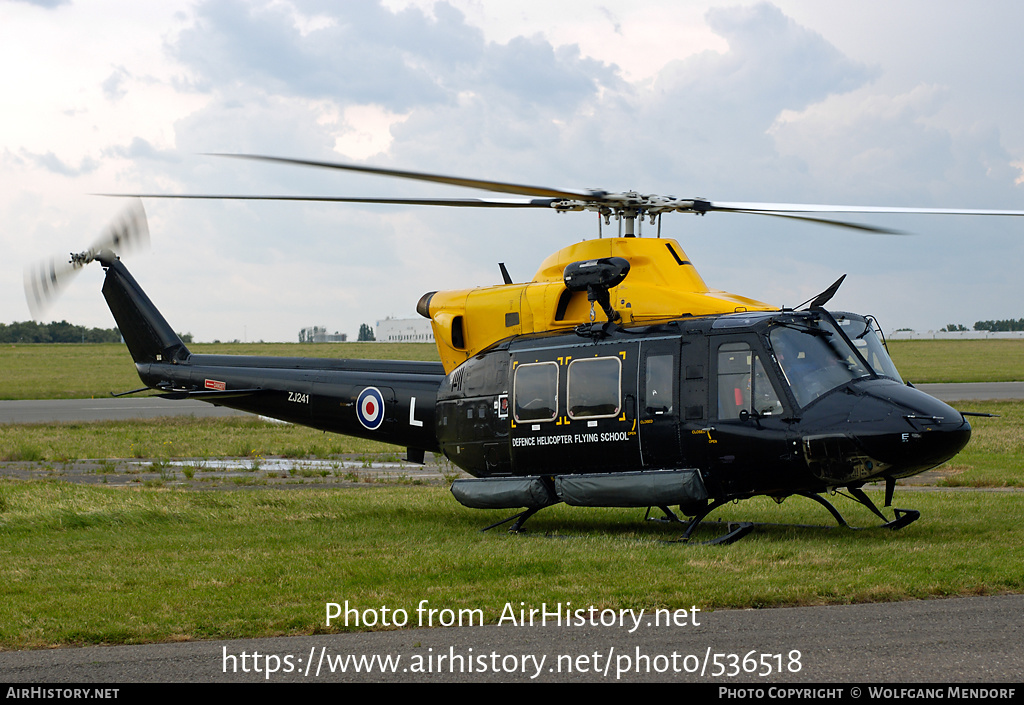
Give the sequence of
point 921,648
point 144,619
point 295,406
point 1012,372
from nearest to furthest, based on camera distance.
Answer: point 921,648
point 144,619
point 295,406
point 1012,372

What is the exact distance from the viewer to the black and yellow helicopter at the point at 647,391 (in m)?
11.0

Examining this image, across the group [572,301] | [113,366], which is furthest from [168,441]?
[113,366]

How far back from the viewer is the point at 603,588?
8.87m

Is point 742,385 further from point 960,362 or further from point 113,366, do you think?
point 113,366

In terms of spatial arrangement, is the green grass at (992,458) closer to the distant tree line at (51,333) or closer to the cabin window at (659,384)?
the cabin window at (659,384)

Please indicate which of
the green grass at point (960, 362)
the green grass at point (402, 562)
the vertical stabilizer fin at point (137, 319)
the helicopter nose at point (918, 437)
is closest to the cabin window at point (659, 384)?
the green grass at point (402, 562)

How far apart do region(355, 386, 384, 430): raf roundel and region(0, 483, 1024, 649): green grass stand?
1392 mm

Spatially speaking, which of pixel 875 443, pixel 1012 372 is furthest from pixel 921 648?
pixel 1012 372

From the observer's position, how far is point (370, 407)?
1511 centimetres

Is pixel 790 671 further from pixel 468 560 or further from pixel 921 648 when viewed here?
pixel 468 560

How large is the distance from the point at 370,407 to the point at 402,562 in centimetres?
492

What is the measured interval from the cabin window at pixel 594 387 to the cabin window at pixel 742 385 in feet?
4.28

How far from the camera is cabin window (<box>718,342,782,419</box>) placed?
1129 cm
